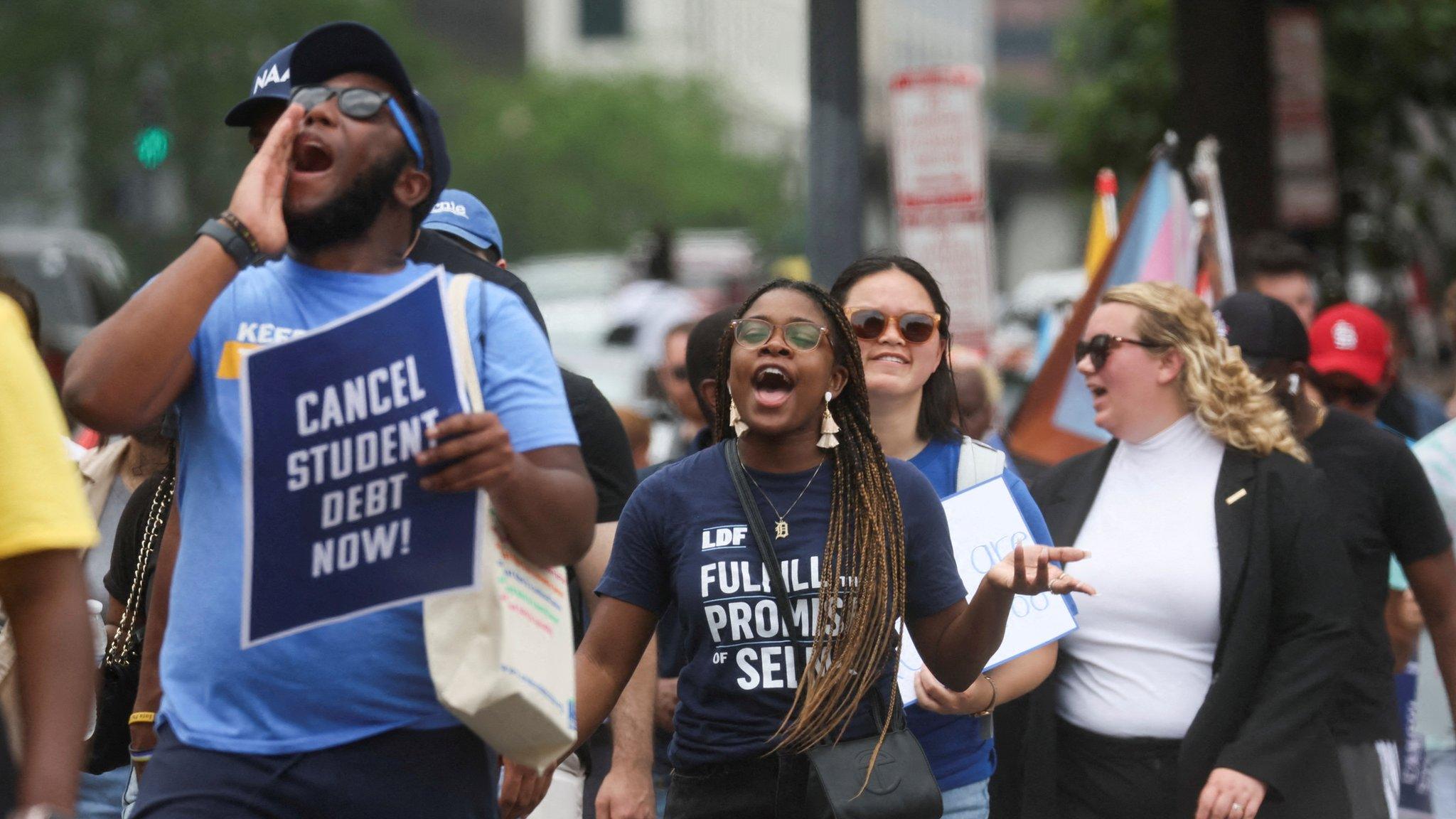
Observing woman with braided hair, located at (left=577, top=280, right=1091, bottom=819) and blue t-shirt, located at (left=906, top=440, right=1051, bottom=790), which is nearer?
woman with braided hair, located at (left=577, top=280, right=1091, bottom=819)

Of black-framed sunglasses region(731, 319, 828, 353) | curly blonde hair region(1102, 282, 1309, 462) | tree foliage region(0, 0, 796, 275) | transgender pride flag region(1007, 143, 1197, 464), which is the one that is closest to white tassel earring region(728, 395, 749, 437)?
black-framed sunglasses region(731, 319, 828, 353)

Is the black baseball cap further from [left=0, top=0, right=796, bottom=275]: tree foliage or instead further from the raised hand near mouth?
[left=0, top=0, right=796, bottom=275]: tree foliage

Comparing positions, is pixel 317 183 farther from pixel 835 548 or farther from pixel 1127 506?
pixel 1127 506

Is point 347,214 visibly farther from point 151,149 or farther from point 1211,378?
point 151,149

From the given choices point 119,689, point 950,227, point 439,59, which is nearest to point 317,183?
point 119,689

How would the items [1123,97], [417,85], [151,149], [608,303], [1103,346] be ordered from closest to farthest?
1. [1103,346]
2. [151,149]
3. [608,303]
4. [1123,97]
5. [417,85]

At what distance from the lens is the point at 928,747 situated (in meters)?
4.53

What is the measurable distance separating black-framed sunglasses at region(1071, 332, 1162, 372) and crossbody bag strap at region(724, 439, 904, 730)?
1.58 m

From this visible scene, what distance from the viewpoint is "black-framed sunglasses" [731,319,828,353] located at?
4176mm

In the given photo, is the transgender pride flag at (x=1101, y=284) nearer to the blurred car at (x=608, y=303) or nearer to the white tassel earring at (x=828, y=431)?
the blurred car at (x=608, y=303)

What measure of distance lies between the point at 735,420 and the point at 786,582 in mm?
511

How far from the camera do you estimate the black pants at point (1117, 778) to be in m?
4.97

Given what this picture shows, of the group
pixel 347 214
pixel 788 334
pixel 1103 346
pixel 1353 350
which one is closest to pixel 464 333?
pixel 347 214

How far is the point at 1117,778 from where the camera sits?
16.5 feet
